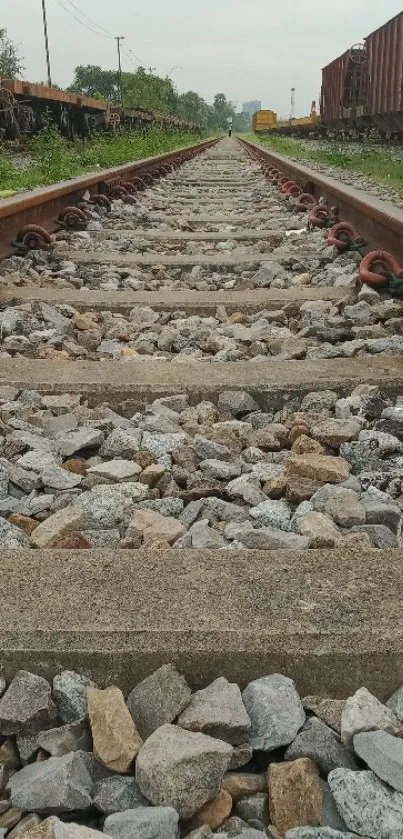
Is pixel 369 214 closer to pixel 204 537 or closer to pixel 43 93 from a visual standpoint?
pixel 204 537

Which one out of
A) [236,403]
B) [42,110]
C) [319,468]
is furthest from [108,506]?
[42,110]

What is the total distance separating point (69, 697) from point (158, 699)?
0.13m

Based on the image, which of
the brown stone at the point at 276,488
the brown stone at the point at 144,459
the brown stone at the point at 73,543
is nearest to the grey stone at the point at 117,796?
the brown stone at the point at 73,543

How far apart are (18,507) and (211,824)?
99cm

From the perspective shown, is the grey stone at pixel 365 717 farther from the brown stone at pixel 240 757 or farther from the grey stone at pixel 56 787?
the grey stone at pixel 56 787

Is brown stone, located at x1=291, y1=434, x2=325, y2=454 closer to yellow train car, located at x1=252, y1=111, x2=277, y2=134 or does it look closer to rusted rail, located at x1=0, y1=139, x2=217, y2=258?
rusted rail, located at x1=0, y1=139, x2=217, y2=258

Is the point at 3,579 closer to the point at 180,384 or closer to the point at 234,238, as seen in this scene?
the point at 180,384

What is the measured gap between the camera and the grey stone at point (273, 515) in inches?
70.3

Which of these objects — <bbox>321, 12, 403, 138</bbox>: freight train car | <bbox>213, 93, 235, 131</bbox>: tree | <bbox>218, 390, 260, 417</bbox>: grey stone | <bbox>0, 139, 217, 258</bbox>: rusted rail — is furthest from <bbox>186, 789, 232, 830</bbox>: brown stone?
<bbox>213, 93, 235, 131</bbox>: tree

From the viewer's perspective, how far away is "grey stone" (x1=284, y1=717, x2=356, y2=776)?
1.11 meters

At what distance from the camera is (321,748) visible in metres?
1.12

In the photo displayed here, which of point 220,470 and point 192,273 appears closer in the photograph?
point 220,470

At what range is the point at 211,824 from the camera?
1043 millimetres

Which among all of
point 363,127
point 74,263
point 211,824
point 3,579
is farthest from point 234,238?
point 363,127
